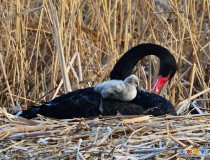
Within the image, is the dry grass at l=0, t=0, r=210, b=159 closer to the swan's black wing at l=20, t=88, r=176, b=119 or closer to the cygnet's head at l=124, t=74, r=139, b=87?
the swan's black wing at l=20, t=88, r=176, b=119

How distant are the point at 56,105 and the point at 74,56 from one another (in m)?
0.95

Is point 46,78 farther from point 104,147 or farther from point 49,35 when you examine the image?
point 104,147

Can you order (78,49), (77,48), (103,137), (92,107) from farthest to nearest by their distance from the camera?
(78,49)
(77,48)
(92,107)
(103,137)

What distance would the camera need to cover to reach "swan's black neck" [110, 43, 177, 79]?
194 inches

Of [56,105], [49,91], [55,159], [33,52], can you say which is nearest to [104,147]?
[55,159]

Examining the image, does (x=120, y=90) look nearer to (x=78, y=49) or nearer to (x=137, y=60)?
(x=137, y=60)

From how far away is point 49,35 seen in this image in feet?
18.3

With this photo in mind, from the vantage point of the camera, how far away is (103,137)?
345 centimetres

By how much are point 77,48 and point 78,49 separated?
137mm

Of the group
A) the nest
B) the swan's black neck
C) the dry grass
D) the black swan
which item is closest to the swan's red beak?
the swan's black neck

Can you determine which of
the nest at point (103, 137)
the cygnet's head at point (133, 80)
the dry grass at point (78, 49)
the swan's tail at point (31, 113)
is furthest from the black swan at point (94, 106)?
the dry grass at point (78, 49)

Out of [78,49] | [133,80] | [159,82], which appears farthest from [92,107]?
[78,49]

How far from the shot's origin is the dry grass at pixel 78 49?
16.5 ft

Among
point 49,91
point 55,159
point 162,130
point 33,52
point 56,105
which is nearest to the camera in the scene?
point 55,159
